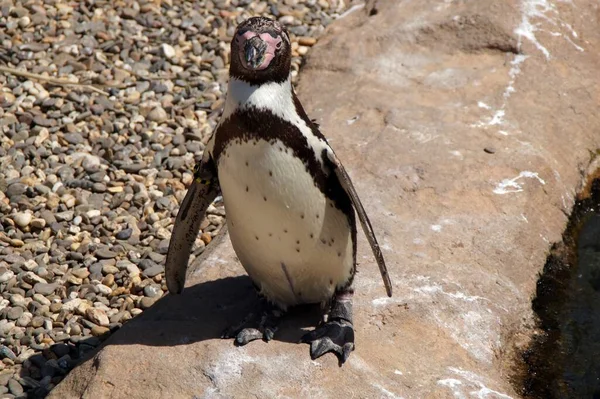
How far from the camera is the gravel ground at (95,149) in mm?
4797

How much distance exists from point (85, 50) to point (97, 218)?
1773mm

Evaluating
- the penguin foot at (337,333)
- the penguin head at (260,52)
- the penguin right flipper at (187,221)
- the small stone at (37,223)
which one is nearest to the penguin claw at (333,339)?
the penguin foot at (337,333)

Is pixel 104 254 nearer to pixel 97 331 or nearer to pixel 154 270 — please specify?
pixel 154 270

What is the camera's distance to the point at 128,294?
16.5ft

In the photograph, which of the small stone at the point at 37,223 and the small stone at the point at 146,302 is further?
the small stone at the point at 37,223

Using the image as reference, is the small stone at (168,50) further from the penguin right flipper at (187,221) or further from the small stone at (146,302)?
the penguin right flipper at (187,221)

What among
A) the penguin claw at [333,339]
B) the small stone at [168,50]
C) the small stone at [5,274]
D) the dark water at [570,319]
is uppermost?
the small stone at [168,50]

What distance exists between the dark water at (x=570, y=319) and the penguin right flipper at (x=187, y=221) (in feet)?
5.04

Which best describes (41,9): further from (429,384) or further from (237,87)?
(429,384)

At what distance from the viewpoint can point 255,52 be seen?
11.9 feet

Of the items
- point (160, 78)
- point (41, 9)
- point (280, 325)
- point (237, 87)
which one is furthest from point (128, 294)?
point (41, 9)

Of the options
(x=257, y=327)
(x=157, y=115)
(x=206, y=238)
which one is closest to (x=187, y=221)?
(x=257, y=327)

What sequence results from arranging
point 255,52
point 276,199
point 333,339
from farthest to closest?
point 333,339 → point 276,199 → point 255,52

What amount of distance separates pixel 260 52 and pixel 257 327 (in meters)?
1.16
